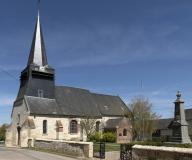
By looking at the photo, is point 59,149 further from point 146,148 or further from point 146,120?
point 146,120

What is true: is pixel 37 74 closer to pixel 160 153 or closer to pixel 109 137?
pixel 109 137

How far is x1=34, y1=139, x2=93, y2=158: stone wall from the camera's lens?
1978 centimetres

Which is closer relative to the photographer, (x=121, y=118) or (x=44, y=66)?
(x=44, y=66)

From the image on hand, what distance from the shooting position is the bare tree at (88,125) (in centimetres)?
4509

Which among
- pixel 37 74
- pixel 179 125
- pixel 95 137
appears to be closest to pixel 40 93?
pixel 37 74

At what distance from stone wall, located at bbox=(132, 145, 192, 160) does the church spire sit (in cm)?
3123

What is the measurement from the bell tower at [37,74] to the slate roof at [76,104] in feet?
3.75

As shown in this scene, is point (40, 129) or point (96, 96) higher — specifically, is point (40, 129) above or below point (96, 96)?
below

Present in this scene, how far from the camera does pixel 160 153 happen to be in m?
13.0

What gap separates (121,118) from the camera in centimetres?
4853

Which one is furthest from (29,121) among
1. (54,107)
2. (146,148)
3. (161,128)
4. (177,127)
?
(161,128)

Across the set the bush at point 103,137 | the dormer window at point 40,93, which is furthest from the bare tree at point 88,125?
the dormer window at point 40,93

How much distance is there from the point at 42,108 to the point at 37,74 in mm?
5177

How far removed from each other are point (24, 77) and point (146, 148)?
32960 millimetres
